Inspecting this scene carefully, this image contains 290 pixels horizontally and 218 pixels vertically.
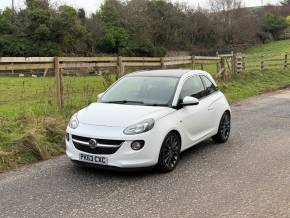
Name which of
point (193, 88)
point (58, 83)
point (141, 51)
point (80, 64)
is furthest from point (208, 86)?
point (141, 51)

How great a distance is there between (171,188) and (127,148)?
0.81 metres

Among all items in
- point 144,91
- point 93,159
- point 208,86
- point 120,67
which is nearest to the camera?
point 93,159

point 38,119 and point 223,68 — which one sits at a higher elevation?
point 223,68

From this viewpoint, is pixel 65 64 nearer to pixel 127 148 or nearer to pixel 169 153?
pixel 169 153

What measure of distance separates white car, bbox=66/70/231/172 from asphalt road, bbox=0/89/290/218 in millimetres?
301

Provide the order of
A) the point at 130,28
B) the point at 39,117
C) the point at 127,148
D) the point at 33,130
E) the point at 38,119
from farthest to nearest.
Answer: the point at 130,28, the point at 39,117, the point at 38,119, the point at 33,130, the point at 127,148

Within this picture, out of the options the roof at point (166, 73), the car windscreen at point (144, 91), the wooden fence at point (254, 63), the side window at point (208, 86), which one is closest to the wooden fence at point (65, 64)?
the car windscreen at point (144, 91)

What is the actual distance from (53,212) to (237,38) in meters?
79.9

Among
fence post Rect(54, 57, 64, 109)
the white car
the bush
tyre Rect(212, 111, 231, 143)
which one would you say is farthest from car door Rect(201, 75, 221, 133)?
the bush

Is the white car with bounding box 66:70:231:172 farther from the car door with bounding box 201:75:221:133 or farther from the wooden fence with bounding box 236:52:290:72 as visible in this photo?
the wooden fence with bounding box 236:52:290:72

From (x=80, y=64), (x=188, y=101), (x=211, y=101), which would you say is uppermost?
(x=80, y=64)

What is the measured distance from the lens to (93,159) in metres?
6.59

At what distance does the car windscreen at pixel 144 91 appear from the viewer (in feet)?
24.9

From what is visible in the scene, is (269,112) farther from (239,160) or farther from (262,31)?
(262,31)
